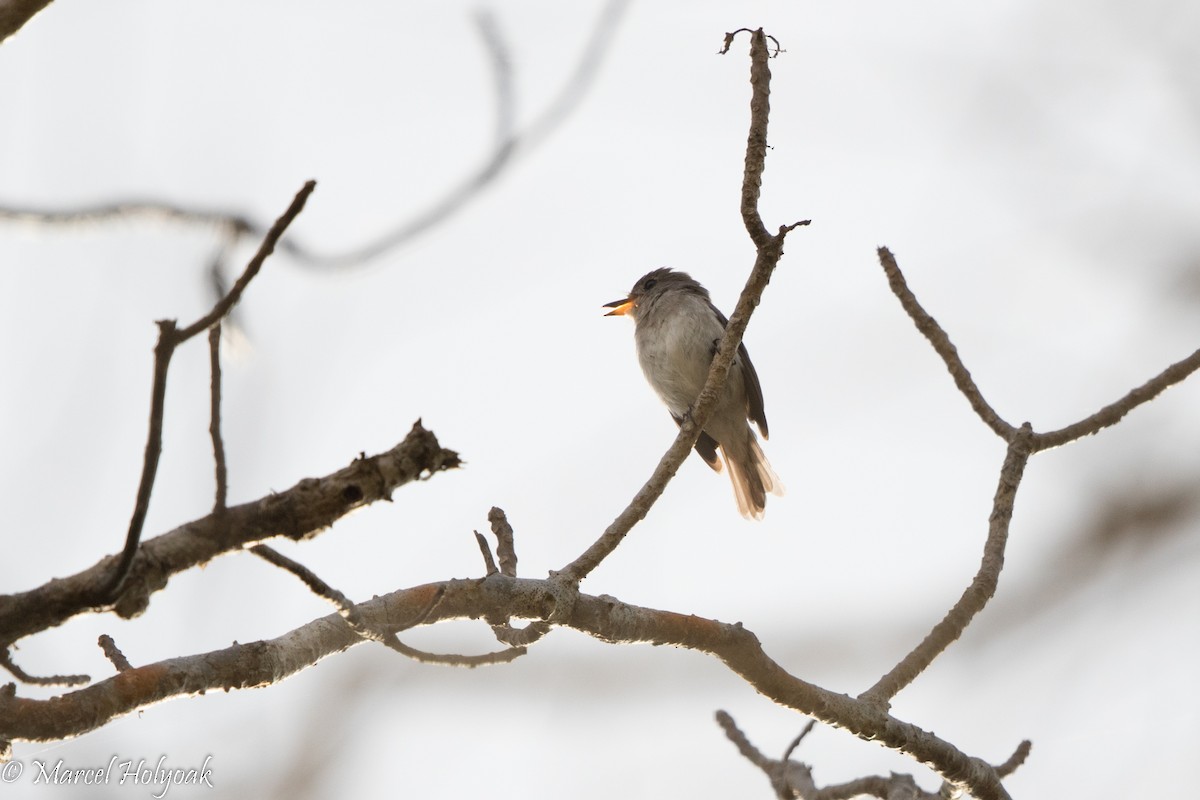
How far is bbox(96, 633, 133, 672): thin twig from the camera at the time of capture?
96.6 inches

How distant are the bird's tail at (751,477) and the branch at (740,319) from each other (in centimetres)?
398

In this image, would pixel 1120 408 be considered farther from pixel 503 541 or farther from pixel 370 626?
pixel 370 626

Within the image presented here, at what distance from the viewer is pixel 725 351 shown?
382cm

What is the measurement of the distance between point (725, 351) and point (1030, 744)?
169cm

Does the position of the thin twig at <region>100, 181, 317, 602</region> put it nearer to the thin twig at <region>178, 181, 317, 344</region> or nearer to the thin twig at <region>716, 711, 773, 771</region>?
the thin twig at <region>178, 181, 317, 344</region>

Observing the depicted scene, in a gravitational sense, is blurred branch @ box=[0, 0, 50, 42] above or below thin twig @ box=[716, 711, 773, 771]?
above

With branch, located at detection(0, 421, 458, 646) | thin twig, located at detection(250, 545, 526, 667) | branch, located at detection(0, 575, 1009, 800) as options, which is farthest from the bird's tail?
branch, located at detection(0, 421, 458, 646)

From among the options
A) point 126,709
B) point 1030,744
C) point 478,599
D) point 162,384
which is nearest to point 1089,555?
point 162,384

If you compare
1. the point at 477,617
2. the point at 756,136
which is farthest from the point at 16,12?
the point at 756,136

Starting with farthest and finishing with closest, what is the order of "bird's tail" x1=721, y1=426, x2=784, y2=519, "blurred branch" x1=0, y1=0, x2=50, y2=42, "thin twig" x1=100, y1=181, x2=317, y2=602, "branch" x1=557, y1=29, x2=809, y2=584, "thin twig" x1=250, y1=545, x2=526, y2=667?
1. "bird's tail" x1=721, y1=426, x2=784, y2=519
2. "branch" x1=557, y1=29, x2=809, y2=584
3. "blurred branch" x1=0, y1=0, x2=50, y2=42
4. "thin twig" x1=250, y1=545, x2=526, y2=667
5. "thin twig" x1=100, y1=181, x2=317, y2=602

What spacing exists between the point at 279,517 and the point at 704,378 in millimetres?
5902

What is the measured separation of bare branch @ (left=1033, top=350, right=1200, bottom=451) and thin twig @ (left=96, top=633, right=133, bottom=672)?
3.13 m

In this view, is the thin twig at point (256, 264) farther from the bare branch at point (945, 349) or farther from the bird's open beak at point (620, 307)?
the bird's open beak at point (620, 307)

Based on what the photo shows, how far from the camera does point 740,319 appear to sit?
12.3ft
